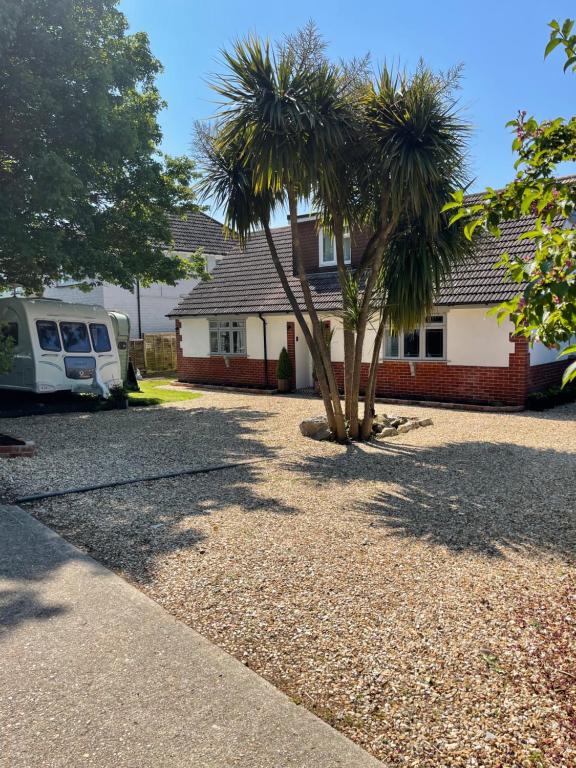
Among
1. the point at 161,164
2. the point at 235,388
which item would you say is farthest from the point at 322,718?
the point at 235,388

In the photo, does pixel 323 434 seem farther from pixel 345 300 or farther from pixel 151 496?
pixel 151 496

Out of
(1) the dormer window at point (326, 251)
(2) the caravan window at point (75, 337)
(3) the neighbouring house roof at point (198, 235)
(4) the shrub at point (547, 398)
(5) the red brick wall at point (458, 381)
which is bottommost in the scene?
(4) the shrub at point (547, 398)

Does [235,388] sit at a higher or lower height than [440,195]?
lower

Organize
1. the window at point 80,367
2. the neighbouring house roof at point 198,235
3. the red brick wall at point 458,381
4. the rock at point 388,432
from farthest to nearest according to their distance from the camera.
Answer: the neighbouring house roof at point 198,235 → the window at point 80,367 → the red brick wall at point 458,381 → the rock at point 388,432

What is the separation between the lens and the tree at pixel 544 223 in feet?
7.27

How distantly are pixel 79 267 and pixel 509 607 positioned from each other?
1169 centimetres

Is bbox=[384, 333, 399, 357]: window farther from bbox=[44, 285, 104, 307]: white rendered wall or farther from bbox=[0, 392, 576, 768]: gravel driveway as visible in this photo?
bbox=[44, 285, 104, 307]: white rendered wall

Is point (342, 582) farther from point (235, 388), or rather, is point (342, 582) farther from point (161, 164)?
point (235, 388)

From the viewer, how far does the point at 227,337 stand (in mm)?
19828

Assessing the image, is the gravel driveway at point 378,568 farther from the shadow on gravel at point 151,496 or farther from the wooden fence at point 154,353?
the wooden fence at point 154,353

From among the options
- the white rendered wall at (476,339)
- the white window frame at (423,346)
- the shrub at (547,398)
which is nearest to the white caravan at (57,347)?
the white window frame at (423,346)

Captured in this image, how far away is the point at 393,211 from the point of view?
912cm

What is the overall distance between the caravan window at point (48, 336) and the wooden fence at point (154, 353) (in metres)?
9.62

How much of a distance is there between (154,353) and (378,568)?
840 inches
